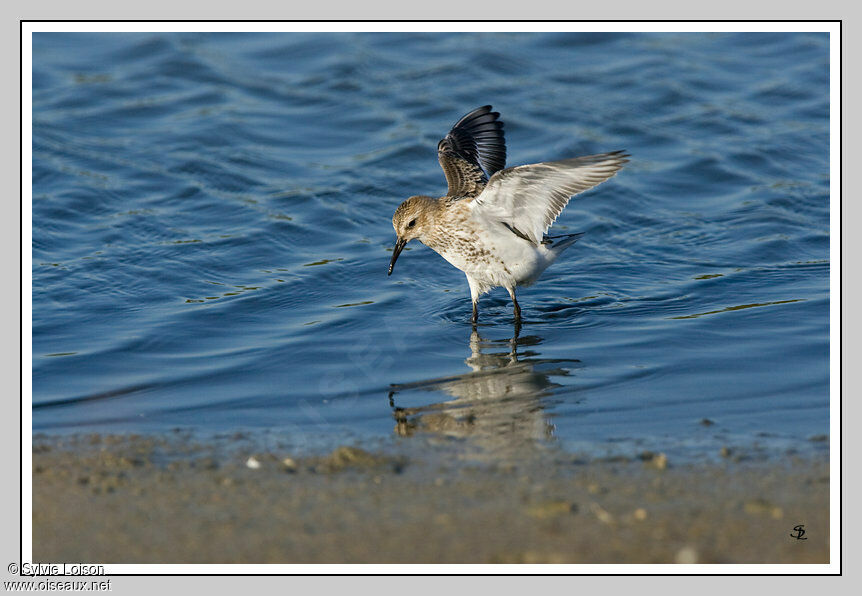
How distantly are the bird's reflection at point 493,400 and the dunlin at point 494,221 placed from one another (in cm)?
83

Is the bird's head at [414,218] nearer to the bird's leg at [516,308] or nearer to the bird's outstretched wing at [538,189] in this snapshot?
the bird's outstretched wing at [538,189]

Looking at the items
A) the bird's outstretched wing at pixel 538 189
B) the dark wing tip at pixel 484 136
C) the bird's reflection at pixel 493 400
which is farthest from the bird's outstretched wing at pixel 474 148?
the bird's reflection at pixel 493 400

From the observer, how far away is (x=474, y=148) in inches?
362

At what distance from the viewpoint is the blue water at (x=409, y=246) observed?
6055mm

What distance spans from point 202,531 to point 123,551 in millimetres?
339

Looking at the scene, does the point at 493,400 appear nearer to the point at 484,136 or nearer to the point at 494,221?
the point at 494,221

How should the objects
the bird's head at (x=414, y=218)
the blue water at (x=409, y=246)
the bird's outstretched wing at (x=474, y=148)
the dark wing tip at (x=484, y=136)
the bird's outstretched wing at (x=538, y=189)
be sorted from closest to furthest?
the blue water at (x=409, y=246), the bird's outstretched wing at (x=538, y=189), the bird's head at (x=414, y=218), the bird's outstretched wing at (x=474, y=148), the dark wing tip at (x=484, y=136)

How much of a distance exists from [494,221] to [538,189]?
2.33ft

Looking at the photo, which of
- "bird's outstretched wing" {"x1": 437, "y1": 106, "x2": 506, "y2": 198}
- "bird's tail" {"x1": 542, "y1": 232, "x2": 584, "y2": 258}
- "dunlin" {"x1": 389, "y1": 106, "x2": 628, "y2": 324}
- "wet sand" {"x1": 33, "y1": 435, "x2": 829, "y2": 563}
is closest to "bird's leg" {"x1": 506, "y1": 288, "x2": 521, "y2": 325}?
"dunlin" {"x1": 389, "y1": 106, "x2": 628, "y2": 324}

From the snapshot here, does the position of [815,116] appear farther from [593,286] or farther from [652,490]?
[652,490]

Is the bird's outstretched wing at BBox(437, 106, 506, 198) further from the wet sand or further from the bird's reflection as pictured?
the wet sand

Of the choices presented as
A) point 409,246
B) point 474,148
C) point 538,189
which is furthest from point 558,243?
point 409,246

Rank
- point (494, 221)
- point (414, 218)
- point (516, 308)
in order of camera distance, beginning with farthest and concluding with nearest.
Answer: point (414, 218), point (516, 308), point (494, 221)

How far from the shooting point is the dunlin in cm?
736
